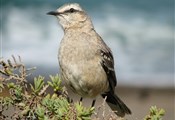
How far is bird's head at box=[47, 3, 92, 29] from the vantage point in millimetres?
6613

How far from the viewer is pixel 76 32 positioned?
21.4ft

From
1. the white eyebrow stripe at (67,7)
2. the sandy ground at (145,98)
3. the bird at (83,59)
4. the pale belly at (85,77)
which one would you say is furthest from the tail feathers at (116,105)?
the sandy ground at (145,98)

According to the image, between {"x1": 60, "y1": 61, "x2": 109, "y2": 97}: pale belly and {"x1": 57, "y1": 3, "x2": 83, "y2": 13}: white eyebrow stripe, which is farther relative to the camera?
{"x1": 57, "y1": 3, "x2": 83, "y2": 13}: white eyebrow stripe

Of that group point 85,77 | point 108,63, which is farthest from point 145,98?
point 85,77

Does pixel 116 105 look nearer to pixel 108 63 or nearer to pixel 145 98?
pixel 108 63

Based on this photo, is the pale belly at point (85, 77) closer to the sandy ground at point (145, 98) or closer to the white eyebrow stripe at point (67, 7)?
the white eyebrow stripe at point (67, 7)

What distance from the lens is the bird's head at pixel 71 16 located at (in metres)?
6.61

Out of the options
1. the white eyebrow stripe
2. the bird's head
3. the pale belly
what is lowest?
the pale belly

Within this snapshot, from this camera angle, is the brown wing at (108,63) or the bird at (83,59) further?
the brown wing at (108,63)

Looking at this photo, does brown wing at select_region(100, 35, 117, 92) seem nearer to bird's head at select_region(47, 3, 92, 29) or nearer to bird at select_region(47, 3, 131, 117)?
bird at select_region(47, 3, 131, 117)

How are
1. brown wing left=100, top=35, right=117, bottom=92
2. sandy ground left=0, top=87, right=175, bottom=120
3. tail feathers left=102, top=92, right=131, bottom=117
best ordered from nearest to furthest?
tail feathers left=102, top=92, right=131, bottom=117, brown wing left=100, top=35, right=117, bottom=92, sandy ground left=0, top=87, right=175, bottom=120

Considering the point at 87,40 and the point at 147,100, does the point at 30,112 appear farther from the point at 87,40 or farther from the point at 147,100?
the point at 147,100

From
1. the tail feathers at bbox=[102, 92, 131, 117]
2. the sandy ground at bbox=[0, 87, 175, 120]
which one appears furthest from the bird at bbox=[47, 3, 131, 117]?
the sandy ground at bbox=[0, 87, 175, 120]

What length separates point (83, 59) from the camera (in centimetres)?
612
